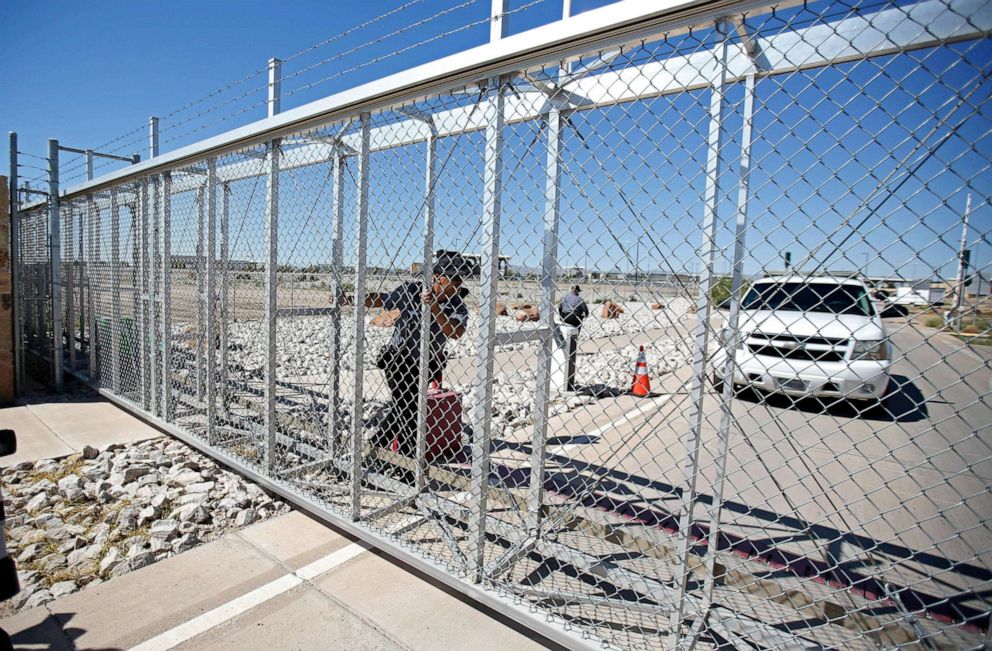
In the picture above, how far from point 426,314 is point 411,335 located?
0.32 metres

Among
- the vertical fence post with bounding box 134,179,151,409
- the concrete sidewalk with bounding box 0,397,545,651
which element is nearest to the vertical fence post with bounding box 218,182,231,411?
the vertical fence post with bounding box 134,179,151,409

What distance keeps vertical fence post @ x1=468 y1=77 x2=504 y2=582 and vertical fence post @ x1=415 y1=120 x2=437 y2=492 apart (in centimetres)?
120

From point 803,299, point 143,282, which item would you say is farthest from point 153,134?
point 803,299

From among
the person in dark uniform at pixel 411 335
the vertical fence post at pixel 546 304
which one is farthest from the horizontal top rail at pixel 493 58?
the person in dark uniform at pixel 411 335

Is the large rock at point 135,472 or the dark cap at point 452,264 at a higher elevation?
the dark cap at point 452,264

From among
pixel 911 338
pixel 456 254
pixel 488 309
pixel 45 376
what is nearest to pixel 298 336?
pixel 45 376

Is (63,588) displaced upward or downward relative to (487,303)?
downward

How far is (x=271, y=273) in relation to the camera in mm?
4199

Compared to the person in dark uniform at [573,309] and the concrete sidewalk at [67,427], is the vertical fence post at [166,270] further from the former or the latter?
the person in dark uniform at [573,309]

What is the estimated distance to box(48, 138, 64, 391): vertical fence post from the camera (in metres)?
7.82

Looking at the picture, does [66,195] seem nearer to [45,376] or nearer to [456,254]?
[45,376]

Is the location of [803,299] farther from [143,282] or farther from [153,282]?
[143,282]

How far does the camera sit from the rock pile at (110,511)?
135 inches

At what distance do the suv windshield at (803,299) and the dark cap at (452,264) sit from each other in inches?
78.3
